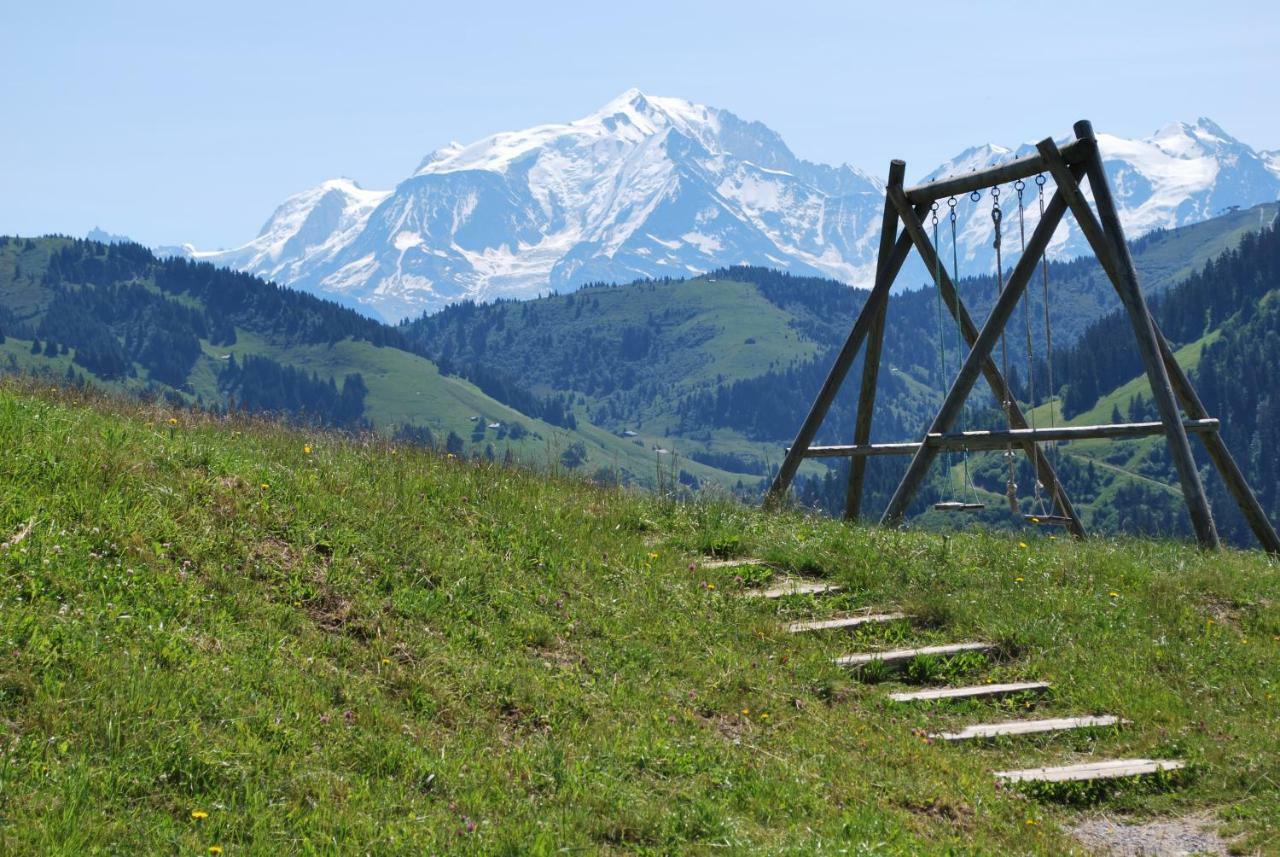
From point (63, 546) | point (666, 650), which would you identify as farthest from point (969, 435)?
point (63, 546)

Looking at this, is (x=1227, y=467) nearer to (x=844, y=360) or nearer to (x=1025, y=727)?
(x=844, y=360)

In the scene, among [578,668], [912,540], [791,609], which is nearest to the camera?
[578,668]

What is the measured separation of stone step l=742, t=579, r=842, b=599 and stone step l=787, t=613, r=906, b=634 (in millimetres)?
576

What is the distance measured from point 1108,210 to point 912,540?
15.5 ft

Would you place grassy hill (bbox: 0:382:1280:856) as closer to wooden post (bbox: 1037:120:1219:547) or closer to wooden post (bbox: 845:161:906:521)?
wooden post (bbox: 1037:120:1219:547)

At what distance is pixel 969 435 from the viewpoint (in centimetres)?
1475

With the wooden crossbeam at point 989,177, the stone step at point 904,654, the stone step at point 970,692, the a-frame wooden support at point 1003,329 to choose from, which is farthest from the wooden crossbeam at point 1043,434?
the stone step at point 970,692

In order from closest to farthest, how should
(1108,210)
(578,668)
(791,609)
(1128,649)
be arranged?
(578,668) < (1128,649) < (791,609) < (1108,210)

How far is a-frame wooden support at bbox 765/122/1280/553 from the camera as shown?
1409 centimetres

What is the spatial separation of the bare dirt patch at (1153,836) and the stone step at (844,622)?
10.9ft

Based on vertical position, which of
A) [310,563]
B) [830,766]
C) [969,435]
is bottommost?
[830,766]

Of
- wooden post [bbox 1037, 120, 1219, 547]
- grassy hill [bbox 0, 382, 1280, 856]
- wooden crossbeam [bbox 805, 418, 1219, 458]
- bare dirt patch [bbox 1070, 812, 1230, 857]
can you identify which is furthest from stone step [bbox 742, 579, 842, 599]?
wooden post [bbox 1037, 120, 1219, 547]

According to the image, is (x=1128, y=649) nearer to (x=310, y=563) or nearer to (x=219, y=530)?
(x=310, y=563)

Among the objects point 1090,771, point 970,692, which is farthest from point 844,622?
point 1090,771
